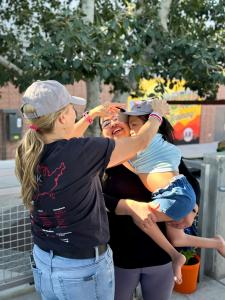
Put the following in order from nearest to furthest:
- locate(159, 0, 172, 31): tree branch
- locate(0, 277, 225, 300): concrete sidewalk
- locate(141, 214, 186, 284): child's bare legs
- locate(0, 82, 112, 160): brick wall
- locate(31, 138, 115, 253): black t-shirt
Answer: locate(31, 138, 115, 253): black t-shirt < locate(141, 214, 186, 284): child's bare legs < locate(0, 277, 225, 300): concrete sidewalk < locate(159, 0, 172, 31): tree branch < locate(0, 82, 112, 160): brick wall

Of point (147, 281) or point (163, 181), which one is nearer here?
point (163, 181)

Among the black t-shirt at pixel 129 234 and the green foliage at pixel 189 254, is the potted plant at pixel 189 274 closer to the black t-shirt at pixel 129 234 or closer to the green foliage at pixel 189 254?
the green foliage at pixel 189 254

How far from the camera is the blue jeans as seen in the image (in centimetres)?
152

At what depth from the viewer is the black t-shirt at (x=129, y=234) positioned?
6.07ft

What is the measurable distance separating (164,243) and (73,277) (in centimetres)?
53

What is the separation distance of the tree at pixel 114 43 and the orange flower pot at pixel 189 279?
6.72 feet

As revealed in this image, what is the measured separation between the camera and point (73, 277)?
1515 mm

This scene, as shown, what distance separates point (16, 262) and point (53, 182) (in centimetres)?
162

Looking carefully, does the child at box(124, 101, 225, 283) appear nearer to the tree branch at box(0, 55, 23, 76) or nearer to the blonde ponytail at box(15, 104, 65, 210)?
the blonde ponytail at box(15, 104, 65, 210)

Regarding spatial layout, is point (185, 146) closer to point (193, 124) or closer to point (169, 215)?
point (193, 124)

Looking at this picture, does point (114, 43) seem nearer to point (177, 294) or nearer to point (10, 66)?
point (10, 66)

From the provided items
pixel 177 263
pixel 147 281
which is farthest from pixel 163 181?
pixel 147 281

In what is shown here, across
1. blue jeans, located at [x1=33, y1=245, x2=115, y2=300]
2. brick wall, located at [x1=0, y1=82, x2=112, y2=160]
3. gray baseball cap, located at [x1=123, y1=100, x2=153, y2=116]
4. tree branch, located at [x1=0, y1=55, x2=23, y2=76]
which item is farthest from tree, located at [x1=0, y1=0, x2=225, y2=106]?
brick wall, located at [x1=0, y1=82, x2=112, y2=160]

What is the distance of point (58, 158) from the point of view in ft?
4.71
